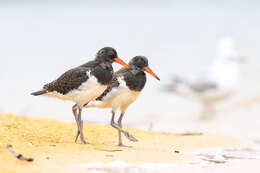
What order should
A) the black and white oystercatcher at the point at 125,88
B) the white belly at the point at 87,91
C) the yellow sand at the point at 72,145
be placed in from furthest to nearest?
the black and white oystercatcher at the point at 125,88 → the white belly at the point at 87,91 → the yellow sand at the point at 72,145

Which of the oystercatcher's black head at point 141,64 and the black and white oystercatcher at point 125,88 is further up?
the oystercatcher's black head at point 141,64


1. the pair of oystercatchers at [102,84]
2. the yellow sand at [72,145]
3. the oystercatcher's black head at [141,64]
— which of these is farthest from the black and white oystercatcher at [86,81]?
the yellow sand at [72,145]

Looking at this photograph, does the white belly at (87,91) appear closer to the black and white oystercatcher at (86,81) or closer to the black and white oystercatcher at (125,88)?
the black and white oystercatcher at (86,81)

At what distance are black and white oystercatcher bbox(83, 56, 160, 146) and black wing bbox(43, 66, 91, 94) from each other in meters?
0.69

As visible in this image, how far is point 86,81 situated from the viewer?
20.4 feet

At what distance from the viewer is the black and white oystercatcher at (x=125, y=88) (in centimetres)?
682

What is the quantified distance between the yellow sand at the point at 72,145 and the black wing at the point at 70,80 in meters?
0.83

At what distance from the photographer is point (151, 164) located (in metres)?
4.89

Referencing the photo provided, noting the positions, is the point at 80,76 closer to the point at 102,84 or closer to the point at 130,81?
the point at 102,84

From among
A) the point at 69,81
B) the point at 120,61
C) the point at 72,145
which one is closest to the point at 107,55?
the point at 120,61

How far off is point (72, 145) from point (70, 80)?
3.33ft

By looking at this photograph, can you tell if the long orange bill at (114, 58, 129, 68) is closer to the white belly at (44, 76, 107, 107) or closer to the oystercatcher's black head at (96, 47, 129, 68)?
the oystercatcher's black head at (96, 47, 129, 68)

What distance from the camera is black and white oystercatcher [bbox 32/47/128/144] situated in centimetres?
623

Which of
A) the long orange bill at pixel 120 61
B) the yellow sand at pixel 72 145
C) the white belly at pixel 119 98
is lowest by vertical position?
the yellow sand at pixel 72 145
